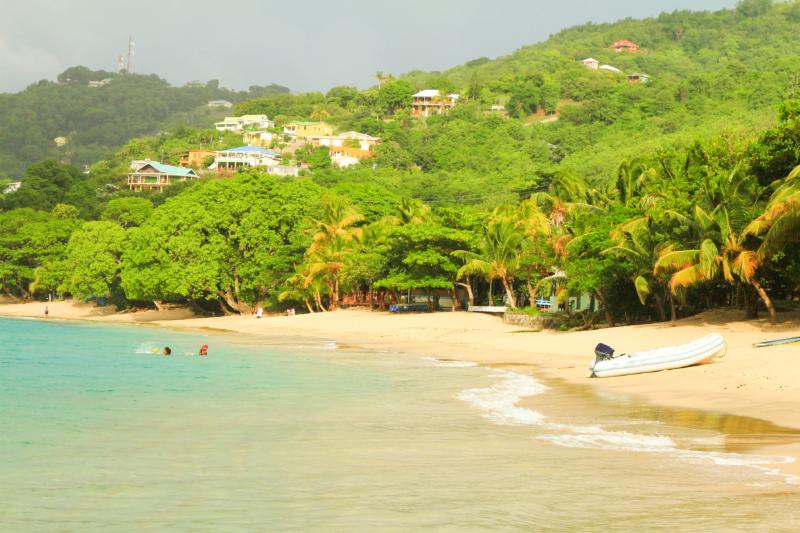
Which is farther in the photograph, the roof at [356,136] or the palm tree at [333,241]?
the roof at [356,136]

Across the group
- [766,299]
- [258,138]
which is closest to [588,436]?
[766,299]

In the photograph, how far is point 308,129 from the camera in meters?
182

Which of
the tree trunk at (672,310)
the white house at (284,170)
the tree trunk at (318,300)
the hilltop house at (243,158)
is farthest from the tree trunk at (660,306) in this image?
the hilltop house at (243,158)

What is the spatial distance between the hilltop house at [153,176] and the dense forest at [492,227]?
355 centimetres

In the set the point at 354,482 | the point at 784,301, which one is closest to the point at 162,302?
the point at 784,301

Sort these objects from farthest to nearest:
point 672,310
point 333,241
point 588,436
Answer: point 333,241, point 672,310, point 588,436

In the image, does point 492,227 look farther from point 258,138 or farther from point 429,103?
point 429,103

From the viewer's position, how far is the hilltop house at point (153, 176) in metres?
Answer: 129

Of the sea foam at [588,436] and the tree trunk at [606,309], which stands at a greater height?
the tree trunk at [606,309]

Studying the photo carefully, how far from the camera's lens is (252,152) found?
147 meters

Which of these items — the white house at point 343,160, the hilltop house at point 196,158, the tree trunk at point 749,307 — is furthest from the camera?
the hilltop house at point 196,158

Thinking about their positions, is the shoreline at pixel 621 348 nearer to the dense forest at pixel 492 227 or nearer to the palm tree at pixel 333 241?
the dense forest at pixel 492 227

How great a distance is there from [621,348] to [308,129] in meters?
159

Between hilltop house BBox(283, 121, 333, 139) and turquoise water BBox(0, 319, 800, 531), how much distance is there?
15461cm
